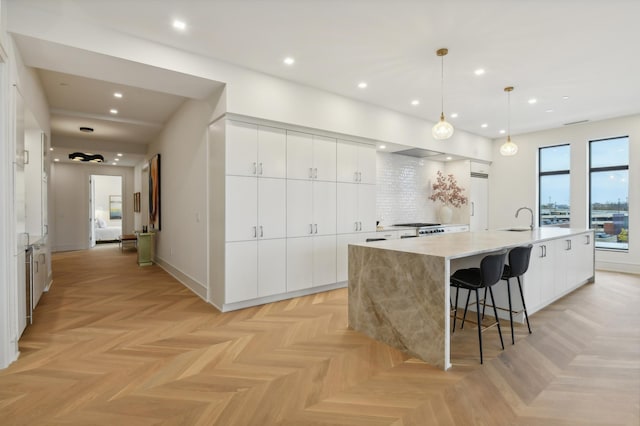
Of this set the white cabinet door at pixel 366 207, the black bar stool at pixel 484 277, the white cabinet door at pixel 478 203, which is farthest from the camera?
the white cabinet door at pixel 478 203

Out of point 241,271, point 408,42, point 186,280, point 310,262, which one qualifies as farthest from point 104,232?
point 408,42

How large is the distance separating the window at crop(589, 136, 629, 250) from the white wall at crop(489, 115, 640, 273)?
13cm

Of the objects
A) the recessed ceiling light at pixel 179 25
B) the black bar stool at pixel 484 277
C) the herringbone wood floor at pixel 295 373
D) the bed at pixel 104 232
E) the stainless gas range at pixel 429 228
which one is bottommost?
the herringbone wood floor at pixel 295 373

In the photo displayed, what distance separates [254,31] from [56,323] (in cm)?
372

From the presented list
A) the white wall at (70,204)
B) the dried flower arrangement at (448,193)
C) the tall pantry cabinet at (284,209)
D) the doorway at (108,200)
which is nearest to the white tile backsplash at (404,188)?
the dried flower arrangement at (448,193)

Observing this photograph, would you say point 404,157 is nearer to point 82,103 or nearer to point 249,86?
point 249,86

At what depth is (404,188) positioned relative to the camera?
695 cm

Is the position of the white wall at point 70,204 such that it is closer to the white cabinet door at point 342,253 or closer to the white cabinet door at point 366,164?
the white cabinet door at point 342,253

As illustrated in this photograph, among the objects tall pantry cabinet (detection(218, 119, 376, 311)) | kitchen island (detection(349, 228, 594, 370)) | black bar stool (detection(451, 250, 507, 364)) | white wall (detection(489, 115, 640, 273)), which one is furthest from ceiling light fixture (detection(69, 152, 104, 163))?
white wall (detection(489, 115, 640, 273))

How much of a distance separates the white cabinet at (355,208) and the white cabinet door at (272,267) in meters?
1.07

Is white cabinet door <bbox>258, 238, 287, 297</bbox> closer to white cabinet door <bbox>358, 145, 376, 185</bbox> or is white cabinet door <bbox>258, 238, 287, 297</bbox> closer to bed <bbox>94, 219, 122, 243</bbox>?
white cabinet door <bbox>358, 145, 376, 185</bbox>

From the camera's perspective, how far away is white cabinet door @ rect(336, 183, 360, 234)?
5008 millimetres

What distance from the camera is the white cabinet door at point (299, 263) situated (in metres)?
4.49

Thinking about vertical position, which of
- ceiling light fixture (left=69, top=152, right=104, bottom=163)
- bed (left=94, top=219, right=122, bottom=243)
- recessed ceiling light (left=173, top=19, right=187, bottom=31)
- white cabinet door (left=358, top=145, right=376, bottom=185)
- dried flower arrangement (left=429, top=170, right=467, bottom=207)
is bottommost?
bed (left=94, top=219, right=122, bottom=243)
